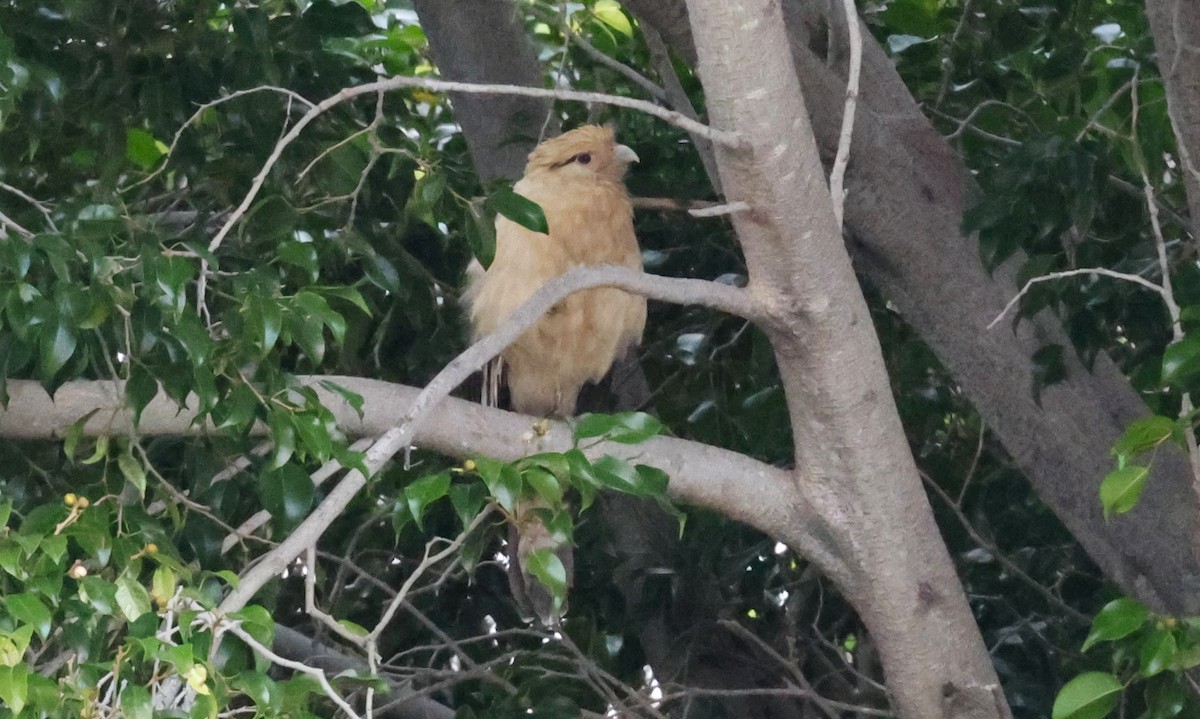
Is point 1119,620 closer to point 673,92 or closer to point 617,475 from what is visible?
point 617,475

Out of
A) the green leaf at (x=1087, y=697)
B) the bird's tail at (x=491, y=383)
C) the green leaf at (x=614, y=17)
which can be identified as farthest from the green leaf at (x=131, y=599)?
the green leaf at (x=614, y=17)

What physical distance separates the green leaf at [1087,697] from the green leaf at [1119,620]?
39 millimetres

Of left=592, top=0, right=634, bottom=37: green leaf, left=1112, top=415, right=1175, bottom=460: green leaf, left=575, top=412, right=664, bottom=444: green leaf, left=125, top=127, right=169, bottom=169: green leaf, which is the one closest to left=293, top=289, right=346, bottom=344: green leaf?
left=575, top=412, right=664, bottom=444: green leaf

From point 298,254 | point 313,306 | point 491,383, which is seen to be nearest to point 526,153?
point 491,383

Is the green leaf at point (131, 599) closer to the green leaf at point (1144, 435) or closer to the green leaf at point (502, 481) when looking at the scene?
the green leaf at point (502, 481)

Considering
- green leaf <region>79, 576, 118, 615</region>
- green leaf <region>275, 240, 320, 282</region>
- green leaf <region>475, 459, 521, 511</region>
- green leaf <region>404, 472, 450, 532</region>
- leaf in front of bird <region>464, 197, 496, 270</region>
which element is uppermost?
green leaf <region>275, 240, 320, 282</region>

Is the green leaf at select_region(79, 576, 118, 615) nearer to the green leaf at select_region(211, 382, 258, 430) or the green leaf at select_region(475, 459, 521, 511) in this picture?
the green leaf at select_region(211, 382, 258, 430)

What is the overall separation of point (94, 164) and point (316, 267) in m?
1.12

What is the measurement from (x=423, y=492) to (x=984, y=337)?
3.65ft

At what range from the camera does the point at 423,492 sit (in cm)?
131

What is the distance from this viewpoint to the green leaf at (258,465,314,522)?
1.46 meters

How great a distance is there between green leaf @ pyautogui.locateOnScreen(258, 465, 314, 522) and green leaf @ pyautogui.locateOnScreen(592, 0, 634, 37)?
1.79 meters

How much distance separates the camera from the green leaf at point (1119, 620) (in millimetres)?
1474

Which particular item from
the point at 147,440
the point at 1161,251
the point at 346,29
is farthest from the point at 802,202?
the point at 147,440
